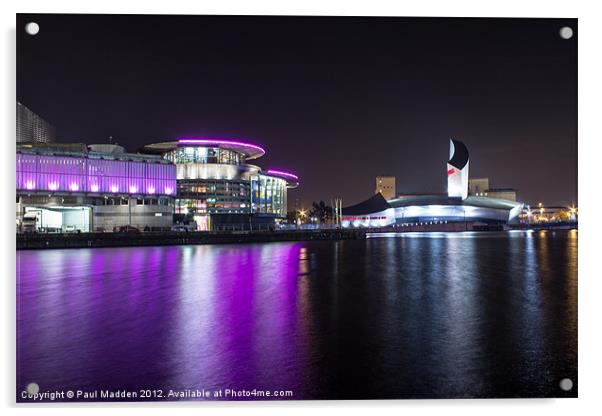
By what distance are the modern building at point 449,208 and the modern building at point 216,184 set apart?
49.2 ft

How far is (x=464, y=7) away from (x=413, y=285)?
298 inches

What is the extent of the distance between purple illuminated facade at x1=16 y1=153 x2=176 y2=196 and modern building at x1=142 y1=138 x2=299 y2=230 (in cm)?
746

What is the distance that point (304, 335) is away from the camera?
18.9 feet

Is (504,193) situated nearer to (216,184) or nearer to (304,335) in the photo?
(216,184)

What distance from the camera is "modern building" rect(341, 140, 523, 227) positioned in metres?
63.8

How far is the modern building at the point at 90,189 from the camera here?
34.1 metres

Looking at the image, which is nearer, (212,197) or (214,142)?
(212,197)

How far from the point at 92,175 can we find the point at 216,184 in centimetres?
1706

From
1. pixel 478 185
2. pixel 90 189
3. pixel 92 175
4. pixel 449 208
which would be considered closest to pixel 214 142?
pixel 92 175

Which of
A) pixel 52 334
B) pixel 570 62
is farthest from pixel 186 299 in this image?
pixel 570 62

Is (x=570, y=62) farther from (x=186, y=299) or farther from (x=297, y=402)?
(x=186, y=299)

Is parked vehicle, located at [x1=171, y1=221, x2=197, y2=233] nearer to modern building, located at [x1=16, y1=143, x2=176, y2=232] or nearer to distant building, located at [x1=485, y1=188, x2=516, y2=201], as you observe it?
modern building, located at [x1=16, y1=143, x2=176, y2=232]

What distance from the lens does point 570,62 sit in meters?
4.94

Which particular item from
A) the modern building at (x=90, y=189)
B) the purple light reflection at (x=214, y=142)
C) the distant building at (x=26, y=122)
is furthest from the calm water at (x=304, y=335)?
the purple light reflection at (x=214, y=142)
